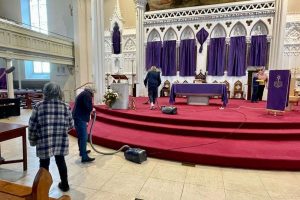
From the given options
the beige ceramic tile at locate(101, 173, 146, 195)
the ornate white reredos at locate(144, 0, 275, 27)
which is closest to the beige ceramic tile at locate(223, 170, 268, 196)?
the beige ceramic tile at locate(101, 173, 146, 195)

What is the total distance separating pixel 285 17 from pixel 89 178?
9740 mm

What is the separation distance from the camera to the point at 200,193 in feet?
8.79

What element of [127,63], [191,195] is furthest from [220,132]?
[127,63]

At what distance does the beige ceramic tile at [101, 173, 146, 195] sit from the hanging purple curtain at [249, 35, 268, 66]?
327 inches

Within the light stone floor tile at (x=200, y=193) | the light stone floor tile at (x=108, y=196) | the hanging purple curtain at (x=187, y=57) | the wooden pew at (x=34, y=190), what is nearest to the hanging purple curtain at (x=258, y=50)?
the hanging purple curtain at (x=187, y=57)

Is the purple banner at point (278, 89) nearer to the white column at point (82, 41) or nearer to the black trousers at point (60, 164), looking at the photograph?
the black trousers at point (60, 164)

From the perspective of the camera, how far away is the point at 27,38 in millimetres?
9758

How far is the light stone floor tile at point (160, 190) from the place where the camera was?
8.50ft

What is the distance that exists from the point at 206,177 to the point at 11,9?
18.1m

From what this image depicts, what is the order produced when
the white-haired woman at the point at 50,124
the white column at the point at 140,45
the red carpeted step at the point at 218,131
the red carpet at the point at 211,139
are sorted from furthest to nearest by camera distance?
the white column at the point at 140,45
the red carpeted step at the point at 218,131
the red carpet at the point at 211,139
the white-haired woman at the point at 50,124

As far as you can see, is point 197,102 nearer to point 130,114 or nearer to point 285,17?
point 130,114

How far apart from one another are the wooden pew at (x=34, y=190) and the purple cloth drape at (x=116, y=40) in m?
10.7

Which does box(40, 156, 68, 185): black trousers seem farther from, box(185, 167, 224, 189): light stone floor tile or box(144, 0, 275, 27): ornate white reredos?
box(144, 0, 275, 27): ornate white reredos

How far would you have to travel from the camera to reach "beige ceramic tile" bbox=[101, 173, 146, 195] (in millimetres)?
2734
